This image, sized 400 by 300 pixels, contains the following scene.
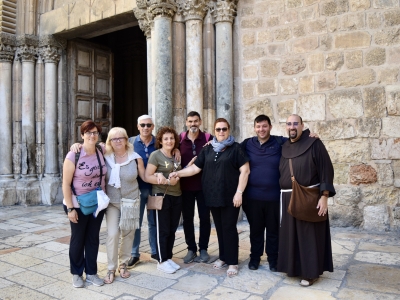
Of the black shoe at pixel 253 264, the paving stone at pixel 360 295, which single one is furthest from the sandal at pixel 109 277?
the paving stone at pixel 360 295

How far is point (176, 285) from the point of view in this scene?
332 centimetres

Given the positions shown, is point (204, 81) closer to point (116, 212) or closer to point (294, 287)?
point (116, 212)

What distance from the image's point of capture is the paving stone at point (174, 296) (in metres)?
3.04

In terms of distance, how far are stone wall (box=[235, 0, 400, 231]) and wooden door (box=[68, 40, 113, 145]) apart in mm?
4631

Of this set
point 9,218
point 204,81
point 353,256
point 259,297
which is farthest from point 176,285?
point 9,218

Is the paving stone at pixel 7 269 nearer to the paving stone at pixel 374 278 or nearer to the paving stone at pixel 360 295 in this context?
the paving stone at pixel 360 295

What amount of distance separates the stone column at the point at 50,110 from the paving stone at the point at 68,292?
18.0ft

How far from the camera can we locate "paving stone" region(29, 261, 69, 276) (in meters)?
3.72

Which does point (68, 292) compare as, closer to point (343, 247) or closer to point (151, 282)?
point (151, 282)

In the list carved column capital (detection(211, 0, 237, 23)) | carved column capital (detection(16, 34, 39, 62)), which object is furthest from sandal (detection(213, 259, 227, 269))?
carved column capital (detection(16, 34, 39, 62))

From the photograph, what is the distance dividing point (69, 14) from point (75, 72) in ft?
4.31

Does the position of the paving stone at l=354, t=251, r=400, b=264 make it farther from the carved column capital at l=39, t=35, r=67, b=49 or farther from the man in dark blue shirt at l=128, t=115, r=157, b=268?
the carved column capital at l=39, t=35, r=67, b=49

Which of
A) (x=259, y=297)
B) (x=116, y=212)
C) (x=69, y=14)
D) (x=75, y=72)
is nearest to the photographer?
(x=259, y=297)

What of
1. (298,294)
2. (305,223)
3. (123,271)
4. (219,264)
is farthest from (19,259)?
(305,223)
